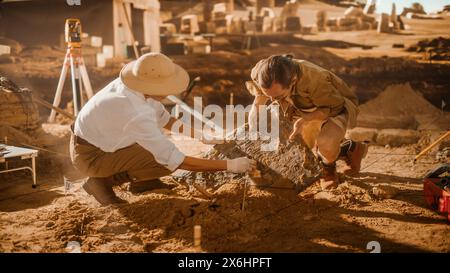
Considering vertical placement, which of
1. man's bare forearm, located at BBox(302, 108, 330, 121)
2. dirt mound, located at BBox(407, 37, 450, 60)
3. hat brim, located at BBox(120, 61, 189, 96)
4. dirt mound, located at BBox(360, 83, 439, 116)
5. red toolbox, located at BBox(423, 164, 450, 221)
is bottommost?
red toolbox, located at BBox(423, 164, 450, 221)

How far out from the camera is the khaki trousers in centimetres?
370

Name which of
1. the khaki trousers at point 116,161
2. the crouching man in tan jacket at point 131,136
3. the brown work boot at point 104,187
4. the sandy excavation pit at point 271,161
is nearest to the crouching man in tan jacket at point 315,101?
the sandy excavation pit at point 271,161

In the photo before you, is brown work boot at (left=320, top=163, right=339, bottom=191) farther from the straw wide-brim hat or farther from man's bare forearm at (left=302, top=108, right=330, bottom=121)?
the straw wide-brim hat

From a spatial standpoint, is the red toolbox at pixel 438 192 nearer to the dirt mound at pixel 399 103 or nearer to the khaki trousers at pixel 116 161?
the khaki trousers at pixel 116 161

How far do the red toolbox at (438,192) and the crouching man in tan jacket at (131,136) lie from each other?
161cm

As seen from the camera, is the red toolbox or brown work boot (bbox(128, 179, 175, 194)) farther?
brown work boot (bbox(128, 179, 175, 194))

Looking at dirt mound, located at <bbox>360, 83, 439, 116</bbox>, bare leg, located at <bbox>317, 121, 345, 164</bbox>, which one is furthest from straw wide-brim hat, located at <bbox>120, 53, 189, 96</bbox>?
dirt mound, located at <bbox>360, 83, 439, 116</bbox>

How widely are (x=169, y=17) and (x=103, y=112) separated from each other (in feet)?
26.1

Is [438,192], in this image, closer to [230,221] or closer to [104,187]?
[230,221]

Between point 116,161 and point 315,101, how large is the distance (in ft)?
6.37

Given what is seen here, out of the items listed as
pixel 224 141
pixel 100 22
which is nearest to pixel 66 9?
pixel 100 22

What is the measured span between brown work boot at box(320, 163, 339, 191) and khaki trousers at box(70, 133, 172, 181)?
163 centimetres

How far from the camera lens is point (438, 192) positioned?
3607 mm

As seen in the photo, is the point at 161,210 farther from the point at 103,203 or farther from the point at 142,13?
the point at 142,13
